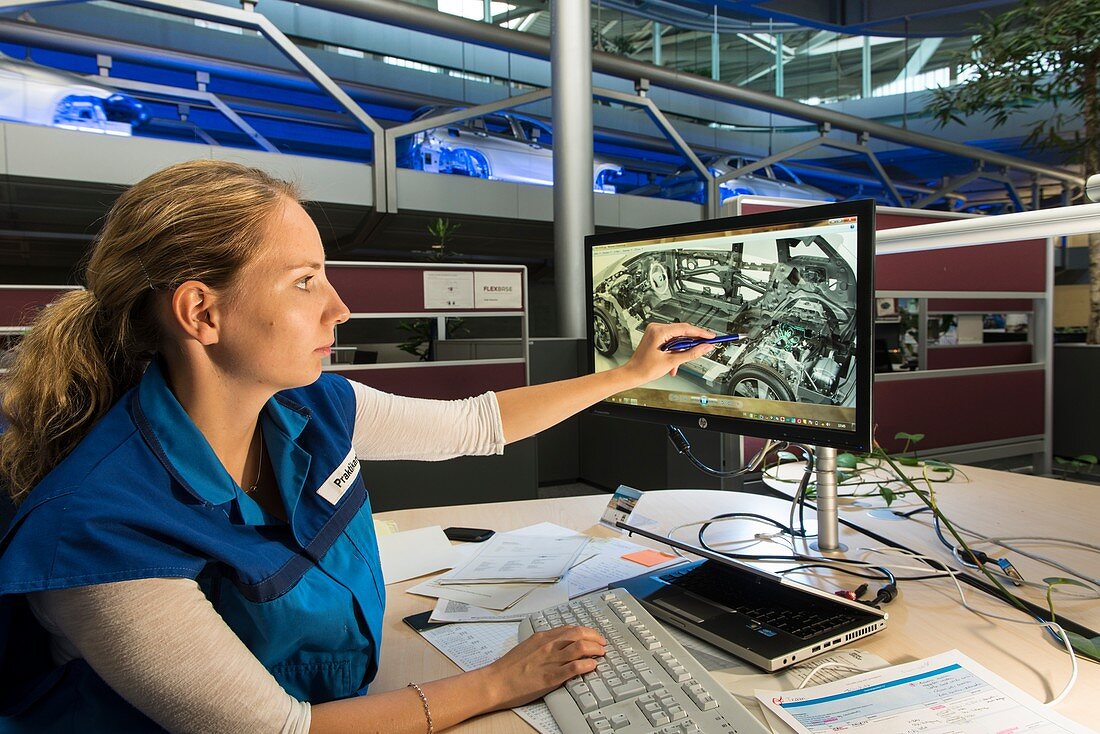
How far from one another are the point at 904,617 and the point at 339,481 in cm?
76

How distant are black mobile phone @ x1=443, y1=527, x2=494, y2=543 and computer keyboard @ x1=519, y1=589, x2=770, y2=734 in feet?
1.61

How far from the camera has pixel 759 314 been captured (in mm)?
1065

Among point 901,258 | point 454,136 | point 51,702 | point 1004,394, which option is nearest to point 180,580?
point 51,702

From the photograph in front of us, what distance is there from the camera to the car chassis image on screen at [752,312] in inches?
38.4

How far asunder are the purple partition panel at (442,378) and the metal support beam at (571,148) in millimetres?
1130

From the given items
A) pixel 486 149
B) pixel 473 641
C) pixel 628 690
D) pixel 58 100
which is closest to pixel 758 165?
pixel 486 149

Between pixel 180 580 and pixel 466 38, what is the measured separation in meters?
6.05

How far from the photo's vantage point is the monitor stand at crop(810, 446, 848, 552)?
1.13 meters

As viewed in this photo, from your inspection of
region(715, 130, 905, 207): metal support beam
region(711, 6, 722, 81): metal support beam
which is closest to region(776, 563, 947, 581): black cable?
region(715, 130, 905, 207): metal support beam

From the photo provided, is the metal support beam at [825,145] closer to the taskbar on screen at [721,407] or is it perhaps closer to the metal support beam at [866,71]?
the metal support beam at [866,71]

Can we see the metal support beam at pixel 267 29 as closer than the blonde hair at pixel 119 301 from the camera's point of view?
No

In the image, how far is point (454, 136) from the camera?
6.08 meters

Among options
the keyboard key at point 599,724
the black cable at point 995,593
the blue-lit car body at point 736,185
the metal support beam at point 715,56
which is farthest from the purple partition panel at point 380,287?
the metal support beam at point 715,56

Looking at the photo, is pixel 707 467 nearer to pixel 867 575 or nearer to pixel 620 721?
pixel 867 575
